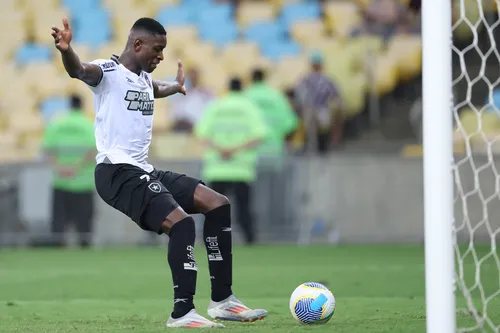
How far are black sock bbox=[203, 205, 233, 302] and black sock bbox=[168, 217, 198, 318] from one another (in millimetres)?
472

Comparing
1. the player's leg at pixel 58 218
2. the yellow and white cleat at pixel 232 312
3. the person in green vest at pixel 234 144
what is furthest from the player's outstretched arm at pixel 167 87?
the player's leg at pixel 58 218

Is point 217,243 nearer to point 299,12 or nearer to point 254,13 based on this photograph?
point 299,12

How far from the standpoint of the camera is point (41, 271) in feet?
36.8

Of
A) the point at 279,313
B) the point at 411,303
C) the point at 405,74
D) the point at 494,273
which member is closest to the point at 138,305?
the point at 279,313

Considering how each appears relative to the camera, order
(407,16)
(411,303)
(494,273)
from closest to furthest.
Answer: (411,303) → (494,273) → (407,16)

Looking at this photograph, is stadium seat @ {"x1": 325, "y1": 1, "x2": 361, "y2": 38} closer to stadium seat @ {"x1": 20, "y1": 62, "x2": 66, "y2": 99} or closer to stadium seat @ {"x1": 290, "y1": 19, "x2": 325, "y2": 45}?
stadium seat @ {"x1": 290, "y1": 19, "x2": 325, "y2": 45}

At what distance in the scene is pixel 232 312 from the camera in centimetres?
620

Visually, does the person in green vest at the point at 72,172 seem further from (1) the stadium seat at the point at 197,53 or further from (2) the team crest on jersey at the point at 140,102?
(2) the team crest on jersey at the point at 140,102

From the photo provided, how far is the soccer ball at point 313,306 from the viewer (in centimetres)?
590

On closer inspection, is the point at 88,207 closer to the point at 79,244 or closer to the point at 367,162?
the point at 79,244

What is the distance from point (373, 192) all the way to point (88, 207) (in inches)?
166

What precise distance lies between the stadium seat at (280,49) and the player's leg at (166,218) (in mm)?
11490

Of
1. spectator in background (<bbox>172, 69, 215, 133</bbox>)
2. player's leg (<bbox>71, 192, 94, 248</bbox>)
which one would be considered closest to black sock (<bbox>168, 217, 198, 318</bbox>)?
player's leg (<bbox>71, 192, 94, 248</bbox>)

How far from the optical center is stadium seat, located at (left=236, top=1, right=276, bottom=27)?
59.9 ft
